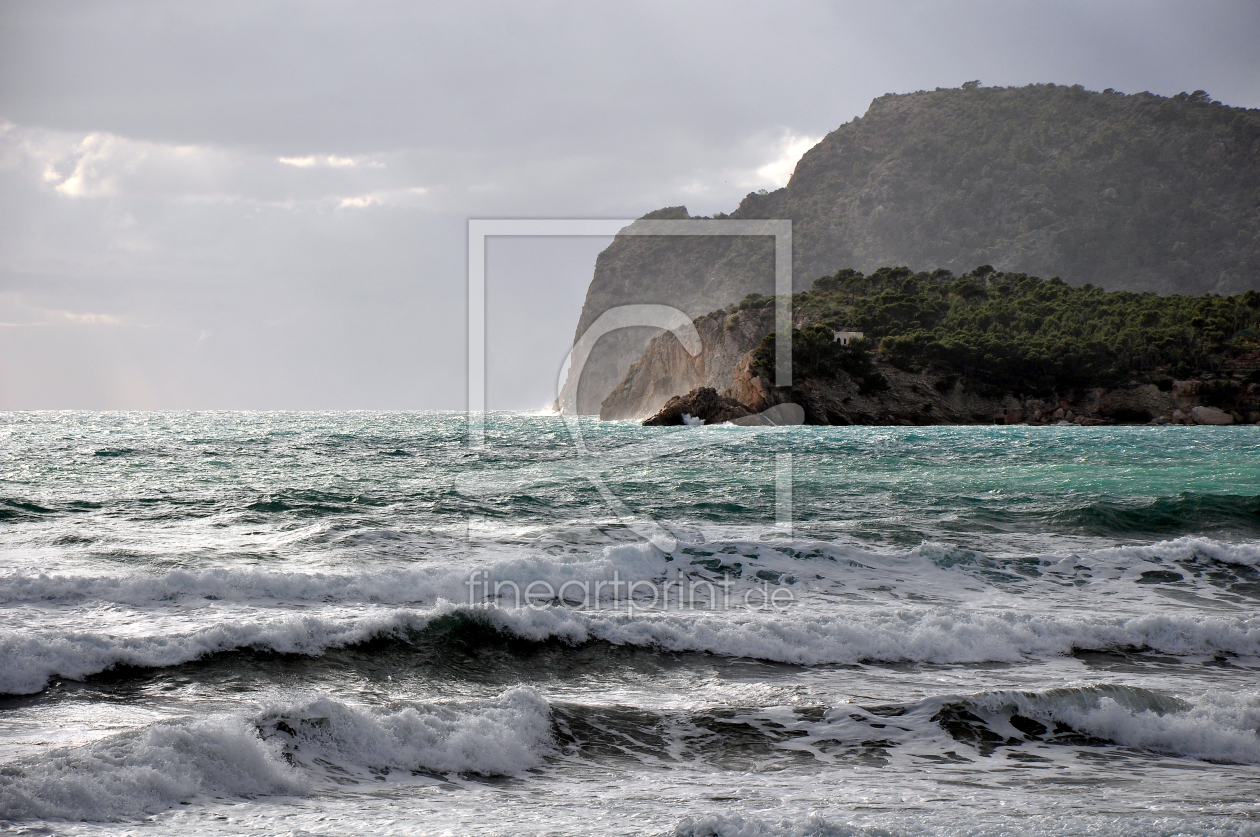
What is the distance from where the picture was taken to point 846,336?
69.2 meters

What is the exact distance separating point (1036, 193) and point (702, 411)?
122m

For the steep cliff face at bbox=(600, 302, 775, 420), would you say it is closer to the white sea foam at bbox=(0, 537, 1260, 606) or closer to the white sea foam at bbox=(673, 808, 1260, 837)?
the white sea foam at bbox=(0, 537, 1260, 606)

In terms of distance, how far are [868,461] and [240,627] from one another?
2234 cm

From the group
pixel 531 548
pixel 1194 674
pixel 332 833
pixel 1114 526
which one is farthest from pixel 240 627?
pixel 1114 526

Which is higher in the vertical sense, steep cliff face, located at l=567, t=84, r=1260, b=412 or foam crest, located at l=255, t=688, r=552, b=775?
steep cliff face, located at l=567, t=84, r=1260, b=412

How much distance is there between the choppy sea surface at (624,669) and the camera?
13.5ft

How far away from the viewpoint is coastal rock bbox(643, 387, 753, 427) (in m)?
59.9

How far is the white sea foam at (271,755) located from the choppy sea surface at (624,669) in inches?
0.7

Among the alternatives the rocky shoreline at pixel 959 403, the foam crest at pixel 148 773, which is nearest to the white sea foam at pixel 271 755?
the foam crest at pixel 148 773

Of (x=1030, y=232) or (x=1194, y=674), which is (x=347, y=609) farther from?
(x=1030, y=232)

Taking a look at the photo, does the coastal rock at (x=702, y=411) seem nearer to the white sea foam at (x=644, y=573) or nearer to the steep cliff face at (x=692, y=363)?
the steep cliff face at (x=692, y=363)

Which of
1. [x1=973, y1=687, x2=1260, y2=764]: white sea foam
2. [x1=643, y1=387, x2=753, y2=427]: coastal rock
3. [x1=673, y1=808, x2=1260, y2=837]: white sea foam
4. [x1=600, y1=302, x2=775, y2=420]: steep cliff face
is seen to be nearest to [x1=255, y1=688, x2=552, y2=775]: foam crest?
[x1=673, y1=808, x2=1260, y2=837]: white sea foam

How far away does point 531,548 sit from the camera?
11.1 m

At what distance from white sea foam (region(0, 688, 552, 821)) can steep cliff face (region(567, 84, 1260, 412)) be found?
10558cm
